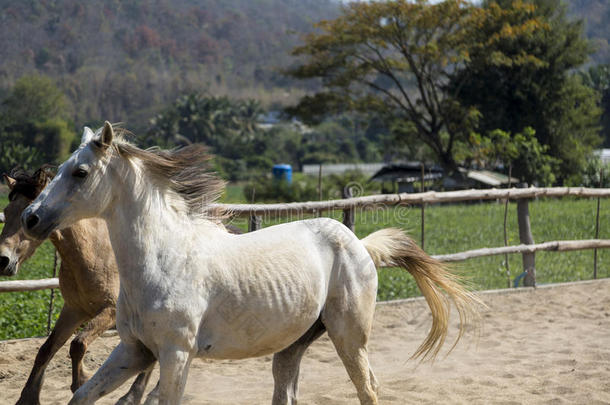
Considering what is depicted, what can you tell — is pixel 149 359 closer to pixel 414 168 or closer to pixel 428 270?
pixel 428 270

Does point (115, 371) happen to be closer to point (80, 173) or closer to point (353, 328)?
point (80, 173)

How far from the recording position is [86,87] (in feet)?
334

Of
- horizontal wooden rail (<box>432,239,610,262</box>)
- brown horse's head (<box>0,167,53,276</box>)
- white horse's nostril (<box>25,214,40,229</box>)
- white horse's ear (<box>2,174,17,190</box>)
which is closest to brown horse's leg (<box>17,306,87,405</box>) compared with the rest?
brown horse's head (<box>0,167,53,276</box>)

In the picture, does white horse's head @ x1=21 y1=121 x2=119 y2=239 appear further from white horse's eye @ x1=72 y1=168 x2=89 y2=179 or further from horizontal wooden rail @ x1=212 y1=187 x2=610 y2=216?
horizontal wooden rail @ x1=212 y1=187 x2=610 y2=216

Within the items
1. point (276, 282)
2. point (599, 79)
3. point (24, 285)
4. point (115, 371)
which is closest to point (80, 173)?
point (115, 371)

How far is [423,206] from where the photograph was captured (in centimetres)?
842

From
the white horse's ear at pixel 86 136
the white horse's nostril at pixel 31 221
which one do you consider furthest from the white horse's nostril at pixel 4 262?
the white horse's nostril at pixel 31 221

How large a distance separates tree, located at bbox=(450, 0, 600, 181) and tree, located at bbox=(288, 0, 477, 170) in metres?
1.10

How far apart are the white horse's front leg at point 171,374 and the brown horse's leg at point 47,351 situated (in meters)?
1.55

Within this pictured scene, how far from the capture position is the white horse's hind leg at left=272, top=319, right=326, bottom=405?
369cm

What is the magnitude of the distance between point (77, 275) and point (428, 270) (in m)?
2.18

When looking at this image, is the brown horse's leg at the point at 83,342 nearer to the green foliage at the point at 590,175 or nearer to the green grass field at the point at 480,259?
the green grass field at the point at 480,259

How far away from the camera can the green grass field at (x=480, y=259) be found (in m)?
7.59

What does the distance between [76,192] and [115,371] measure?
2.64 ft
